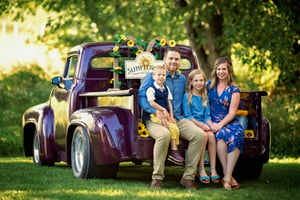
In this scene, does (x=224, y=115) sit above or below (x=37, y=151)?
above

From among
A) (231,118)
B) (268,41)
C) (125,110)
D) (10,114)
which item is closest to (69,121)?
(125,110)

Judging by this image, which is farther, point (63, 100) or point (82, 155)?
point (63, 100)

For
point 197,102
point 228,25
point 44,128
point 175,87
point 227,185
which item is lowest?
point 227,185

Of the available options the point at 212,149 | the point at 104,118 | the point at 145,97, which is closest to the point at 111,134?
the point at 104,118

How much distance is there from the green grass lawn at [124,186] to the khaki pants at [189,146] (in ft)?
0.74

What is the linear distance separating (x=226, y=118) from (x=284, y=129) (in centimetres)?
652

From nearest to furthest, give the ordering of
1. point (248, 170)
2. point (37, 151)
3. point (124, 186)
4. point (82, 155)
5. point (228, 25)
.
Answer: point (124, 186)
point (82, 155)
point (248, 170)
point (37, 151)
point (228, 25)

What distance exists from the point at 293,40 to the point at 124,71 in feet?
15.9

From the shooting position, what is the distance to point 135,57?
1024cm

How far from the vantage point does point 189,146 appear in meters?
8.12

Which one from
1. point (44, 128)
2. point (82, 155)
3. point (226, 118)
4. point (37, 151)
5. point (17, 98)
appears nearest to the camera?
point (226, 118)

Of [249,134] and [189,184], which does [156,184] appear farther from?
[249,134]

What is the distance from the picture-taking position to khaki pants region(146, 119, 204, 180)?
313 inches

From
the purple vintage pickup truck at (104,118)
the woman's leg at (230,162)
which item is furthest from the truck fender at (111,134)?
the woman's leg at (230,162)
